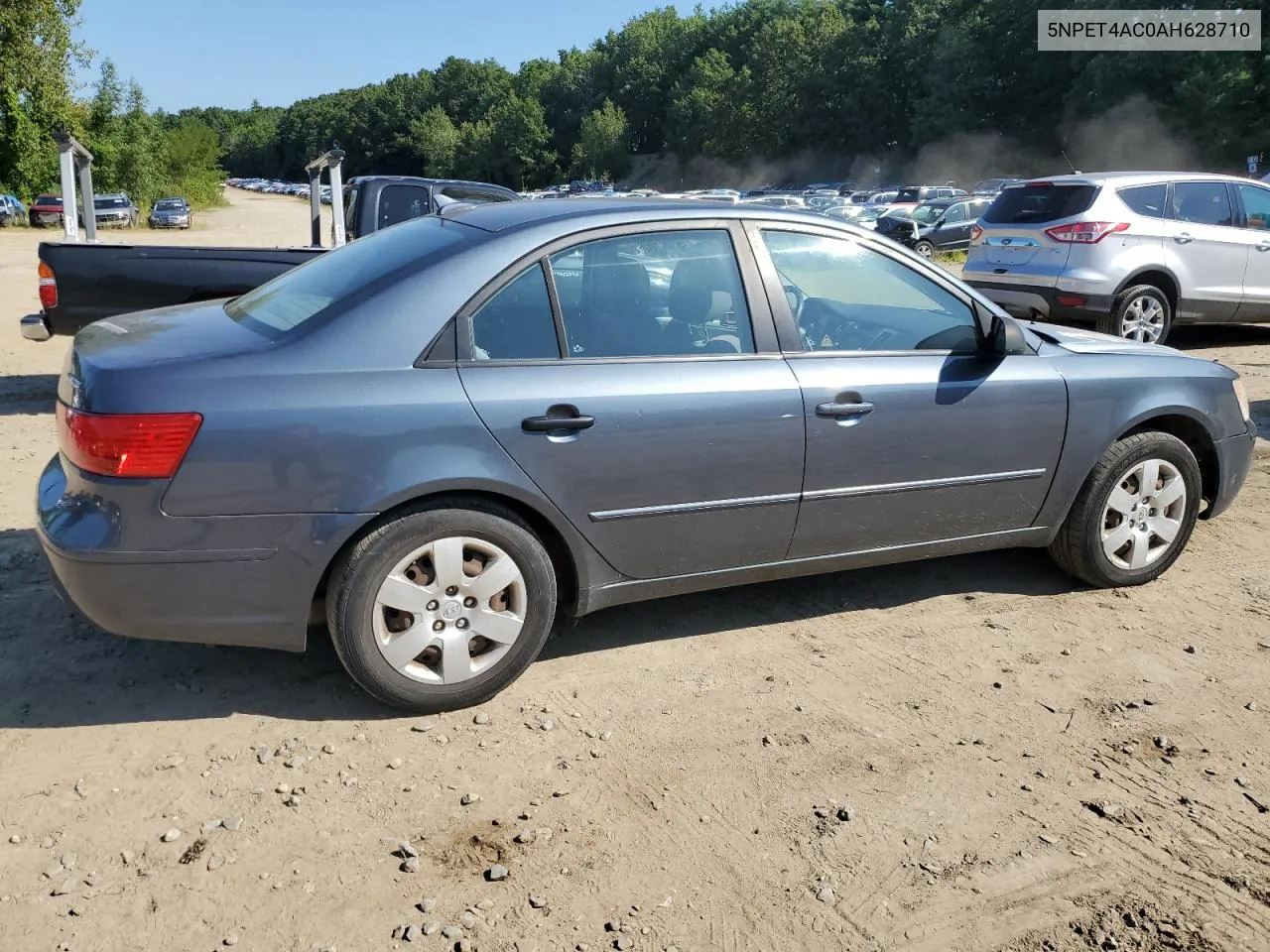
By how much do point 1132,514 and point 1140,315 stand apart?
21.3 feet

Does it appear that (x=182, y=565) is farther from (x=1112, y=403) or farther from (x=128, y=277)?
(x=128, y=277)

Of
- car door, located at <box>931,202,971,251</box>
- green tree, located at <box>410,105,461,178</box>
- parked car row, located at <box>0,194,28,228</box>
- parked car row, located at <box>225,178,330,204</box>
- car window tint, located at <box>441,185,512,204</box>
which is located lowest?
car window tint, located at <box>441,185,512,204</box>

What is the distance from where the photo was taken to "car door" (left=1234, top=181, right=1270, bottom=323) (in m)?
10.9

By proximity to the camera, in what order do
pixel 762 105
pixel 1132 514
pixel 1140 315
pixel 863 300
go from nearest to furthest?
1. pixel 863 300
2. pixel 1132 514
3. pixel 1140 315
4. pixel 762 105

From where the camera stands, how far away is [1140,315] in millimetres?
10508

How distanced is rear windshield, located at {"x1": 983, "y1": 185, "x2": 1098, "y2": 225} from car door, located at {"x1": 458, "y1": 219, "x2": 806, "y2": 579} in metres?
7.56

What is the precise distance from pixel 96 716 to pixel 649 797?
5.96 ft

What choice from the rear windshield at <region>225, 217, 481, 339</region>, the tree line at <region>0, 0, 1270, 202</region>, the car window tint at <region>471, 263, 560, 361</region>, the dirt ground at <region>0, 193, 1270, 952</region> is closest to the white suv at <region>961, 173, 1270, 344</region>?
the dirt ground at <region>0, 193, 1270, 952</region>

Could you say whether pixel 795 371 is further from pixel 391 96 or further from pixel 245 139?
pixel 245 139

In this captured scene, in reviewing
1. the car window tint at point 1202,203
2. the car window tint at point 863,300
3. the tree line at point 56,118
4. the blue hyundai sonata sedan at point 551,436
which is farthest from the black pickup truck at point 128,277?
the tree line at point 56,118

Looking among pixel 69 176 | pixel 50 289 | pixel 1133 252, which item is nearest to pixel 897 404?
pixel 50 289

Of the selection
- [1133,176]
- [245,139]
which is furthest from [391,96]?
[1133,176]

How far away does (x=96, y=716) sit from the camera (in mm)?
3633

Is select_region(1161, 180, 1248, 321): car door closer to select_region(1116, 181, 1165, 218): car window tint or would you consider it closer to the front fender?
Result: select_region(1116, 181, 1165, 218): car window tint
